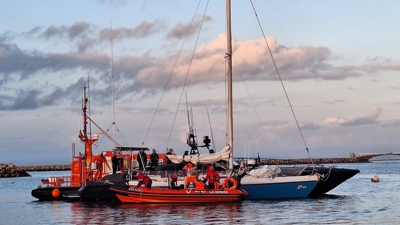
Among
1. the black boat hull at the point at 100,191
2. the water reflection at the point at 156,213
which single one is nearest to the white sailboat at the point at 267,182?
the water reflection at the point at 156,213

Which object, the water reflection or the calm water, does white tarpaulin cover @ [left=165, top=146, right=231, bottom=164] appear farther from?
the water reflection

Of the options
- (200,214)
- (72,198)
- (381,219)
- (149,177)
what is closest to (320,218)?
(381,219)

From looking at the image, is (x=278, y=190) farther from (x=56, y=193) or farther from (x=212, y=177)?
(x=56, y=193)

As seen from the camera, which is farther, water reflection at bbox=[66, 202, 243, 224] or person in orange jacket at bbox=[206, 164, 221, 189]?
person in orange jacket at bbox=[206, 164, 221, 189]

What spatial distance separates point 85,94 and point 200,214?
13.9 metres

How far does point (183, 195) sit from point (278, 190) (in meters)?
5.03

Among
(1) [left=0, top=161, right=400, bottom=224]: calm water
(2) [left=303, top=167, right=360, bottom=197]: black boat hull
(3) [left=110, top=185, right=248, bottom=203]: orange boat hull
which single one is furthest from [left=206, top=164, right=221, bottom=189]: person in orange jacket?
(2) [left=303, top=167, right=360, bottom=197]: black boat hull

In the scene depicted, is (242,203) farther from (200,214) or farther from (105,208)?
(105,208)

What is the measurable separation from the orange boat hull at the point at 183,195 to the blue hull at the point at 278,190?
1.69 meters

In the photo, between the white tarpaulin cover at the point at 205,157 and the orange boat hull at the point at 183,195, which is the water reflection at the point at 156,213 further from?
the white tarpaulin cover at the point at 205,157

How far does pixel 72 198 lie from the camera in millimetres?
36875

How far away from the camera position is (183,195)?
3106 cm

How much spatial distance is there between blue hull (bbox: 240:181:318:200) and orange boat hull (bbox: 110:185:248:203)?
1691mm

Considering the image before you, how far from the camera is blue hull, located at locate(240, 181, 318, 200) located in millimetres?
Answer: 33000
